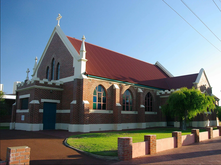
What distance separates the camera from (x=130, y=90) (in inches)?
1006

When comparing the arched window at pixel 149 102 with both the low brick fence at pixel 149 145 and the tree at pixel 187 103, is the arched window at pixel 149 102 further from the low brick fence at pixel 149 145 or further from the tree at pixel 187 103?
the low brick fence at pixel 149 145

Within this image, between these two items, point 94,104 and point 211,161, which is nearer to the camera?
point 211,161

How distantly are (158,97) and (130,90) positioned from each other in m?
6.56

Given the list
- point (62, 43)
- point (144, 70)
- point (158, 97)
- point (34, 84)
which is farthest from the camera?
point (144, 70)

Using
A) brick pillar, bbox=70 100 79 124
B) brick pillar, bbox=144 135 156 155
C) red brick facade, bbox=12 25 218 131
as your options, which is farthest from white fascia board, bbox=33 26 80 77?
brick pillar, bbox=144 135 156 155

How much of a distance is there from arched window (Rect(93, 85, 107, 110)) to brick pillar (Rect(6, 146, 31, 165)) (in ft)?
50.2

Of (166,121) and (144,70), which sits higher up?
(144,70)

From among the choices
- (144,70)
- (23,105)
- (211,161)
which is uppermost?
(144,70)

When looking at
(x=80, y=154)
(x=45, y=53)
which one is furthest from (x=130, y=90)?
(x=80, y=154)

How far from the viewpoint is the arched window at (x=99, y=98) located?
843 inches

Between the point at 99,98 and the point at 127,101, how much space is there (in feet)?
15.7

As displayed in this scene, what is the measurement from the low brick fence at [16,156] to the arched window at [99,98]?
15291 mm

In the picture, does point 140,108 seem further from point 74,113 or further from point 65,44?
point 65,44

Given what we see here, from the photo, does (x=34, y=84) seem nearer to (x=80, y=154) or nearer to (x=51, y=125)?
(x=51, y=125)
